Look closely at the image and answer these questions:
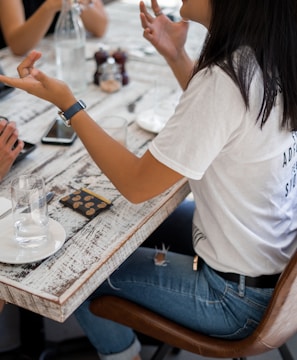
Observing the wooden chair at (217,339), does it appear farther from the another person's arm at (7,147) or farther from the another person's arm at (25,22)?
the another person's arm at (25,22)

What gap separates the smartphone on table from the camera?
1.41 m

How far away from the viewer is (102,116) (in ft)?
5.07

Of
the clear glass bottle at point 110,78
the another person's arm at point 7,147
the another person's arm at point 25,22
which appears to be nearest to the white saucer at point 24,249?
the another person's arm at point 7,147

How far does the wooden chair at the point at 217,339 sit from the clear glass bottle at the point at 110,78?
70 cm

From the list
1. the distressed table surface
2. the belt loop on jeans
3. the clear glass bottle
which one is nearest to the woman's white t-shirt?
the belt loop on jeans

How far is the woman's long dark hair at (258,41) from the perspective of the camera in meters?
0.98

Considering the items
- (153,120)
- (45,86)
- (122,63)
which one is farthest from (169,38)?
(45,86)

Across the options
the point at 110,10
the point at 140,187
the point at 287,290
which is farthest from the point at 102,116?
the point at 110,10

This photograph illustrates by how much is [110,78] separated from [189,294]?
0.78 m

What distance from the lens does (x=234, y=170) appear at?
3.55ft

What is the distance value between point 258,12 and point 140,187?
40cm

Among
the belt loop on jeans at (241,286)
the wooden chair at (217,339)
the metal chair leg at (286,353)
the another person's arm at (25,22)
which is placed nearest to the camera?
the wooden chair at (217,339)

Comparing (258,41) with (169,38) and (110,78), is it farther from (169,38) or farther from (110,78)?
(110,78)

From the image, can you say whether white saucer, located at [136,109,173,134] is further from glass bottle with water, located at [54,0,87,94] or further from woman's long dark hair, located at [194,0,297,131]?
woman's long dark hair, located at [194,0,297,131]
